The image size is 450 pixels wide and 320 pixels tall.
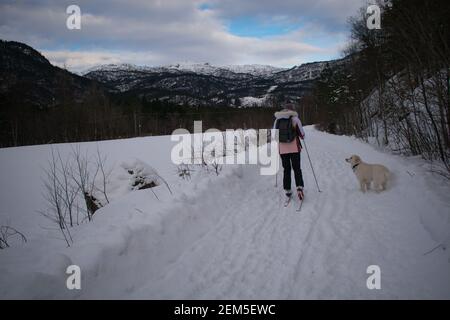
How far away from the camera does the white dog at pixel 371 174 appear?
5801 mm

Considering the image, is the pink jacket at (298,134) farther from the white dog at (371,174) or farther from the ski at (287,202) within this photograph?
the white dog at (371,174)

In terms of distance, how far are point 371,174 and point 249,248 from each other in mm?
3804

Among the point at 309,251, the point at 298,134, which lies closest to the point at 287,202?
the point at 298,134

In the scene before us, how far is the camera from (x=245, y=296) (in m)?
2.87

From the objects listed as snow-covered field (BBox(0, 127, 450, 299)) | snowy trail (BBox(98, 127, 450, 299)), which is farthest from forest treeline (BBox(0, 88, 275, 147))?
snow-covered field (BBox(0, 127, 450, 299))

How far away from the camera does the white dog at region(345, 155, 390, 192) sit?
5.80 m

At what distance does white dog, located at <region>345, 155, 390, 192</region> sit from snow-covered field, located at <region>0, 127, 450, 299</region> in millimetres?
248

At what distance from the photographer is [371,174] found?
19.4 feet

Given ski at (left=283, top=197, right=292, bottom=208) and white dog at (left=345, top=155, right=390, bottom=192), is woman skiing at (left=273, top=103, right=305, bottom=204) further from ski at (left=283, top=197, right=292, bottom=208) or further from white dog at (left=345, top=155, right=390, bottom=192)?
white dog at (left=345, top=155, right=390, bottom=192)

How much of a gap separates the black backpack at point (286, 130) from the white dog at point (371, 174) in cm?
171
